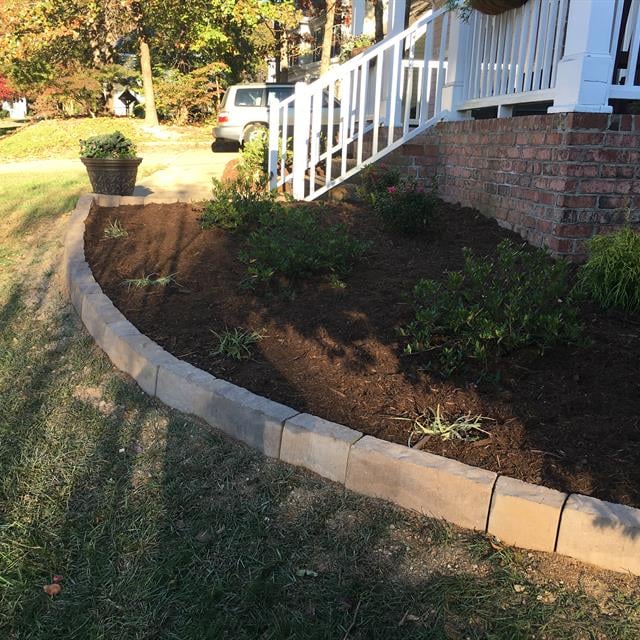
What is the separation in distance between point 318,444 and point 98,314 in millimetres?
2041

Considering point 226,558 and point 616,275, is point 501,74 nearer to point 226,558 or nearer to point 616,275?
point 616,275

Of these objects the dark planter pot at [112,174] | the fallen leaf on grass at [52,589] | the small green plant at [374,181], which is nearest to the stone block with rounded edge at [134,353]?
the fallen leaf on grass at [52,589]

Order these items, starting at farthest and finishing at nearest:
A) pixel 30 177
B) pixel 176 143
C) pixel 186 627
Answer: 1. pixel 176 143
2. pixel 30 177
3. pixel 186 627

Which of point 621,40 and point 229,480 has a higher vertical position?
point 621,40

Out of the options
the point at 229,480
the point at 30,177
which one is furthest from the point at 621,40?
the point at 30,177

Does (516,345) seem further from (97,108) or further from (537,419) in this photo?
(97,108)

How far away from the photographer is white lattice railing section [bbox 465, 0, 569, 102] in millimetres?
4945

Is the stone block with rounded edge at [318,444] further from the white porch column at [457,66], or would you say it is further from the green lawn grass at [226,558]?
the white porch column at [457,66]

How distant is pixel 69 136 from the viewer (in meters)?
18.2

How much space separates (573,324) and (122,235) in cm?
412

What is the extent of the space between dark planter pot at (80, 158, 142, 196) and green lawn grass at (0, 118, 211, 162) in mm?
9346

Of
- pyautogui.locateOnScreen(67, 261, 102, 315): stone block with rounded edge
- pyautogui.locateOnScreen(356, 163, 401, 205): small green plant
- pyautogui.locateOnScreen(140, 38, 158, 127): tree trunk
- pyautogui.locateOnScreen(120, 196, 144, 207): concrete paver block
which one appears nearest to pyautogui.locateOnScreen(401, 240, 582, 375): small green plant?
pyautogui.locateOnScreen(67, 261, 102, 315): stone block with rounded edge

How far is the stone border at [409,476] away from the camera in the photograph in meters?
2.09

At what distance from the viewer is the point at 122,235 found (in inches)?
229
